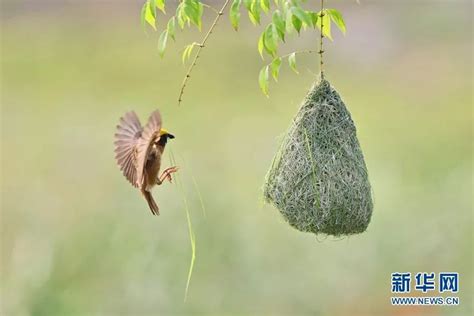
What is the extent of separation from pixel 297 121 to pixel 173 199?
1533 mm

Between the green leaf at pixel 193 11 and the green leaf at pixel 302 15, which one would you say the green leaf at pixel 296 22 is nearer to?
the green leaf at pixel 302 15

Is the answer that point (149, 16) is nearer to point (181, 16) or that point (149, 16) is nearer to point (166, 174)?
point (181, 16)

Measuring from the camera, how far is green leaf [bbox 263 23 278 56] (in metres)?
1.88

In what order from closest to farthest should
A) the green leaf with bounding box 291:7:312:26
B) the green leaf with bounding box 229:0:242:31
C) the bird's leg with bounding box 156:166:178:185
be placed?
1. the green leaf with bounding box 291:7:312:26
2. the green leaf with bounding box 229:0:242:31
3. the bird's leg with bounding box 156:166:178:185

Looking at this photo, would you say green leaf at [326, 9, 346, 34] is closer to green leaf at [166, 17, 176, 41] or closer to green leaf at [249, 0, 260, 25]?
green leaf at [249, 0, 260, 25]

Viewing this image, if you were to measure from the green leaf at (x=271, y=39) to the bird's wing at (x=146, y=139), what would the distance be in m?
0.33

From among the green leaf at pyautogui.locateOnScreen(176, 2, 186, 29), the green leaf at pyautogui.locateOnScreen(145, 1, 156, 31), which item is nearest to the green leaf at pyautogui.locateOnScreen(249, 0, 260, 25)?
the green leaf at pyautogui.locateOnScreen(176, 2, 186, 29)

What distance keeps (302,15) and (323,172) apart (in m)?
0.51

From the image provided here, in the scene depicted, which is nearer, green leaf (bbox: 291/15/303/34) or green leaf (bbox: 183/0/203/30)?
green leaf (bbox: 291/15/303/34)

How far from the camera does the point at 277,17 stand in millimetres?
1891

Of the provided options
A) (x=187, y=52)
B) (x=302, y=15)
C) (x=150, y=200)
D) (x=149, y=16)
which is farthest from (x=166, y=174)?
(x=302, y=15)

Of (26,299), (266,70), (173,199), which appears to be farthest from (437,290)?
(26,299)

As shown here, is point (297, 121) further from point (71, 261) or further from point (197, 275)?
point (71, 261)

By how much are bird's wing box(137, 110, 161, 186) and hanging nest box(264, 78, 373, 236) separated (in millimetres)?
433
